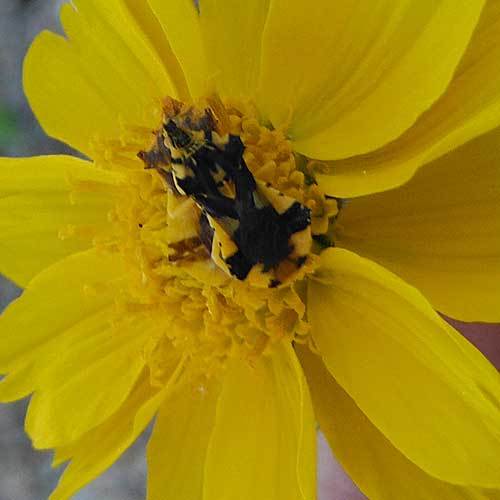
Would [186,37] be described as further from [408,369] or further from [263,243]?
[408,369]

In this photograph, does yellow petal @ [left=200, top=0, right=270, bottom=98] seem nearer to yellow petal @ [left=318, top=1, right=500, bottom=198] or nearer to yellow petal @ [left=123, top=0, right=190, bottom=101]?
yellow petal @ [left=123, top=0, right=190, bottom=101]

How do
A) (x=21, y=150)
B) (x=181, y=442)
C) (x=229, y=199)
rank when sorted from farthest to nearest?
(x=21, y=150)
(x=181, y=442)
(x=229, y=199)

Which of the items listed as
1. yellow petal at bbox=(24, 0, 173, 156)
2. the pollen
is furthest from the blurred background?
the pollen

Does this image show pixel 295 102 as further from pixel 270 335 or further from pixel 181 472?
pixel 181 472

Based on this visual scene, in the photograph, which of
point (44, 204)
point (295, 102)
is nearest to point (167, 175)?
point (295, 102)

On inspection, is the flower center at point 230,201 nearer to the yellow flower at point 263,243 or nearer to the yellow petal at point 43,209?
the yellow flower at point 263,243

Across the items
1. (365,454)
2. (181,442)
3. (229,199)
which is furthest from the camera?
(181,442)

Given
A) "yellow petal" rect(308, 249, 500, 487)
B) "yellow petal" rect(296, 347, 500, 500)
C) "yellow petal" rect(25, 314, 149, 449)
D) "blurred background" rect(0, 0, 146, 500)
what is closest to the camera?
"yellow petal" rect(308, 249, 500, 487)

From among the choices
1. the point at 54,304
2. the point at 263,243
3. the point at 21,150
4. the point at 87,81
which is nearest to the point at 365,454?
the point at 263,243
